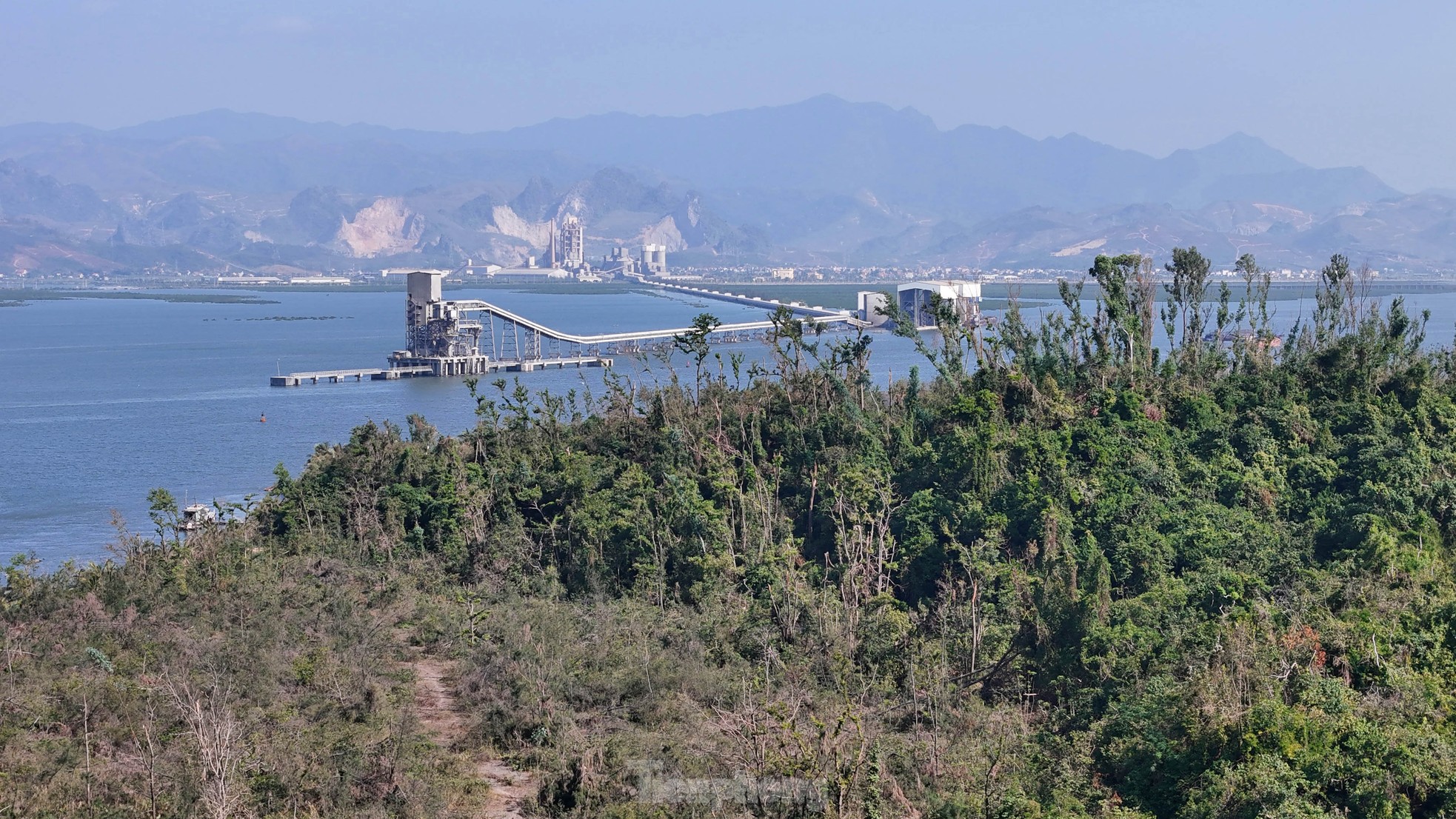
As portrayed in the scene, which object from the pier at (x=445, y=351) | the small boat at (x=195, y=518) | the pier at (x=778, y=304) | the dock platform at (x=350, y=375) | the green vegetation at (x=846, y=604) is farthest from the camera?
the pier at (x=778, y=304)

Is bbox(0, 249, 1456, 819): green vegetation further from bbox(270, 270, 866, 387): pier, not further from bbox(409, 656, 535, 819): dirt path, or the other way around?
bbox(270, 270, 866, 387): pier

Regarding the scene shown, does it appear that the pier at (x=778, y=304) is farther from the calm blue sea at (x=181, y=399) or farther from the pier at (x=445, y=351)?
the pier at (x=445, y=351)

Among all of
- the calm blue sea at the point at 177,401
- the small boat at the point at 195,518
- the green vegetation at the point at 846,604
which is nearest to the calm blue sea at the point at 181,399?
the calm blue sea at the point at 177,401

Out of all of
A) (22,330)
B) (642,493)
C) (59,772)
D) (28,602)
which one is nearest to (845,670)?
(642,493)

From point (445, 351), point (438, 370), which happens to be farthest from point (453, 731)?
point (445, 351)

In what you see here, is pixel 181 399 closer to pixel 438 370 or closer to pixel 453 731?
pixel 438 370

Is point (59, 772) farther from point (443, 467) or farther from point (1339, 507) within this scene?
point (1339, 507)
